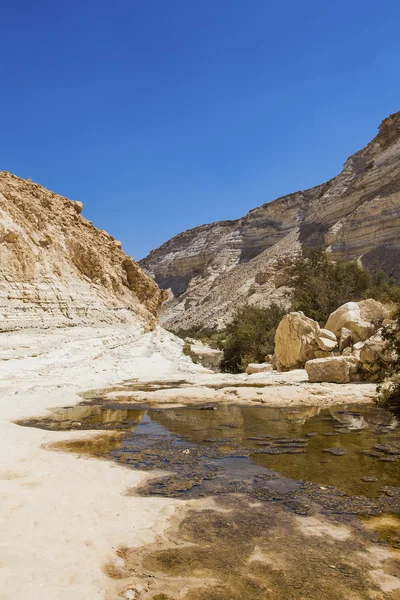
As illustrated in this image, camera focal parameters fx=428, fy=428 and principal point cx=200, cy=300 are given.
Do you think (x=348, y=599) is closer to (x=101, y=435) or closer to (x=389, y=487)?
(x=389, y=487)

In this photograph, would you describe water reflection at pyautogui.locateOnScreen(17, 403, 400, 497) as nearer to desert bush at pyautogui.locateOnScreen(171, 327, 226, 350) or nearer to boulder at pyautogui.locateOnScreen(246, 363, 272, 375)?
boulder at pyautogui.locateOnScreen(246, 363, 272, 375)

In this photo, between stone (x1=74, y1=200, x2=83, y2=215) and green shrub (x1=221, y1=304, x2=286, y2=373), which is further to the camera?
stone (x1=74, y1=200, x2=83, y2=215)

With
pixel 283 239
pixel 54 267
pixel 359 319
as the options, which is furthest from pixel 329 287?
pixel 283 239

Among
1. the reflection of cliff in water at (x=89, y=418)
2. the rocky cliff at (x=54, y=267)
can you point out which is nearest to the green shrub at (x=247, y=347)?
the rocky cliff at (x=54, y=267)

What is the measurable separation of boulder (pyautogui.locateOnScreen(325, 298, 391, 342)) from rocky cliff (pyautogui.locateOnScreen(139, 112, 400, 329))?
2759cm

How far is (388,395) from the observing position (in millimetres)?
10305

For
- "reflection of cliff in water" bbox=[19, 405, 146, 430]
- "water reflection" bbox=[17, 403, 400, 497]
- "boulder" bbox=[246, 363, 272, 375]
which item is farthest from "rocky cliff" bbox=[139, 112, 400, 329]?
"reflection of cliff in water" bbox=[19, 405, 146, 430]

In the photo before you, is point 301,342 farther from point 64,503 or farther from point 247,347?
point 64,503

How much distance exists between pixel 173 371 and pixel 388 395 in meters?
9.28

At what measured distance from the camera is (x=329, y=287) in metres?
27.9

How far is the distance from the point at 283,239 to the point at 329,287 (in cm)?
4898

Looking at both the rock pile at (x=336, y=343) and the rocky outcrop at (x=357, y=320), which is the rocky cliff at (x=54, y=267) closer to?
the rock pile at (x=336, y=343)

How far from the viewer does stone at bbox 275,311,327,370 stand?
53.7 feet

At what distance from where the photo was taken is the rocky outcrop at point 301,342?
16167 millimetres
